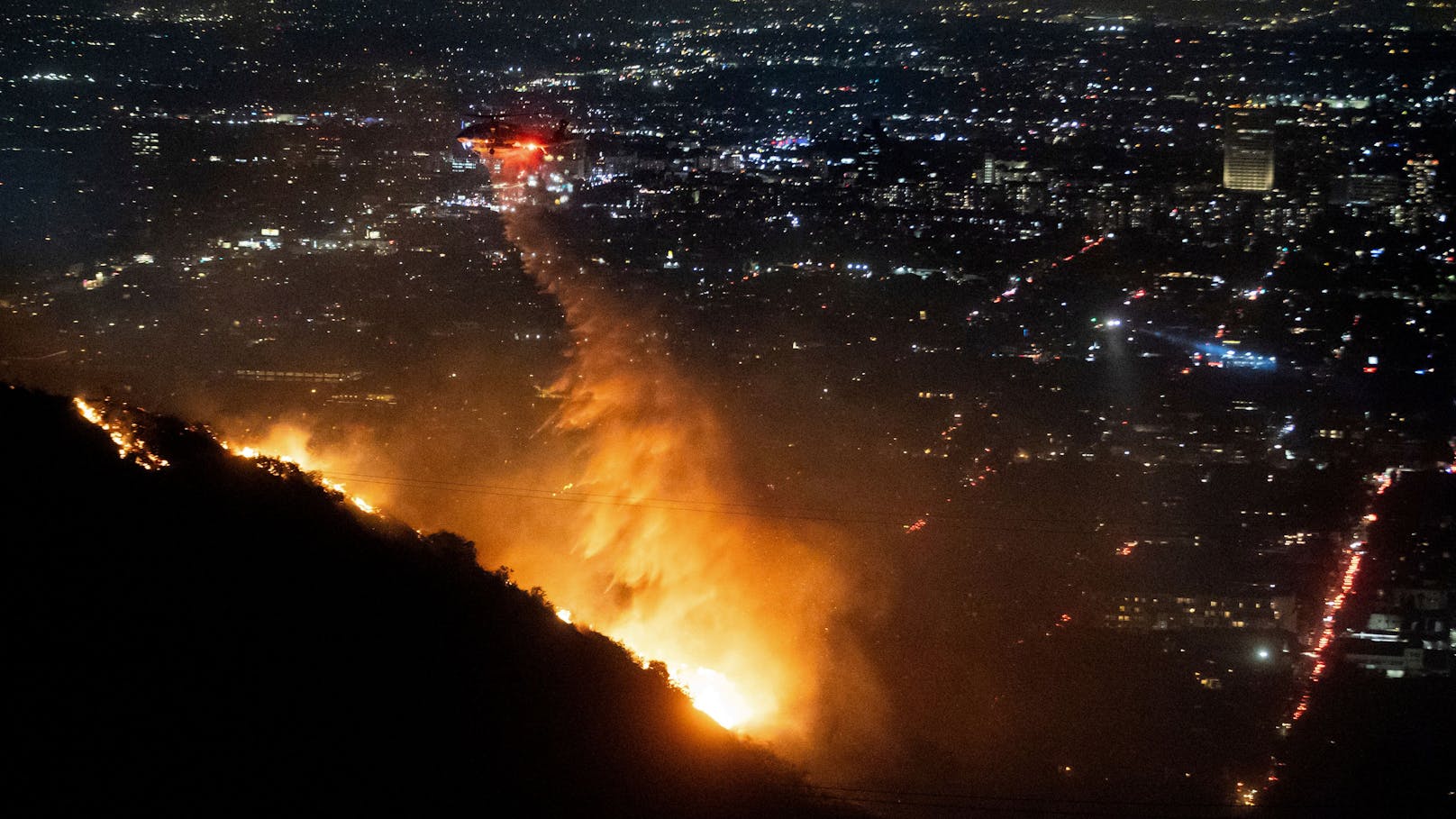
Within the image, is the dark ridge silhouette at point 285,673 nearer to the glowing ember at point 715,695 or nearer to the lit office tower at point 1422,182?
the glowing ember at point 715,695

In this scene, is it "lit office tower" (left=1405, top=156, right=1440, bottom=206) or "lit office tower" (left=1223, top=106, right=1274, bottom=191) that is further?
"lit office tower" (left=1223, top=106, right=1274, bottom=191)

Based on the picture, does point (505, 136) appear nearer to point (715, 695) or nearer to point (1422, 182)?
point (715, 695)

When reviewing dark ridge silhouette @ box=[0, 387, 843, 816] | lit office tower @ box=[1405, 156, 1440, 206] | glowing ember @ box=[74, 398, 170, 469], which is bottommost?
dark ridge silhouette @ box=[0, 387, 843, 816]

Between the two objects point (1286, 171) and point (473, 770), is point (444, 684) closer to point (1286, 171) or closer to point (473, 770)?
point (473, 770)

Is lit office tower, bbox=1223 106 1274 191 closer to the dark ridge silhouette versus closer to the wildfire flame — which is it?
the wildfire flame

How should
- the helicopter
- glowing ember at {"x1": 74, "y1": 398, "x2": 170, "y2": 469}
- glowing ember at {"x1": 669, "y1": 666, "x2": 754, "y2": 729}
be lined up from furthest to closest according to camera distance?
the helicopter, glowing ember at {"x1": 669, "y1": 666, "x2": 754, "y2": 729}, glowing ember at {"x1": 74, "y1": 398, "x2": 170, "y2": 469}

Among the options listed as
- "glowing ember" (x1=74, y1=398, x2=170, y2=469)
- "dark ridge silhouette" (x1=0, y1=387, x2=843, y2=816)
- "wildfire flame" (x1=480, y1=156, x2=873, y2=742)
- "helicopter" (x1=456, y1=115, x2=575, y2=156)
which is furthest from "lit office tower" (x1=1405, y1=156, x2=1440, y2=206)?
"glowing ember" (x1=74, y1=398, x2=170, y2=469)
